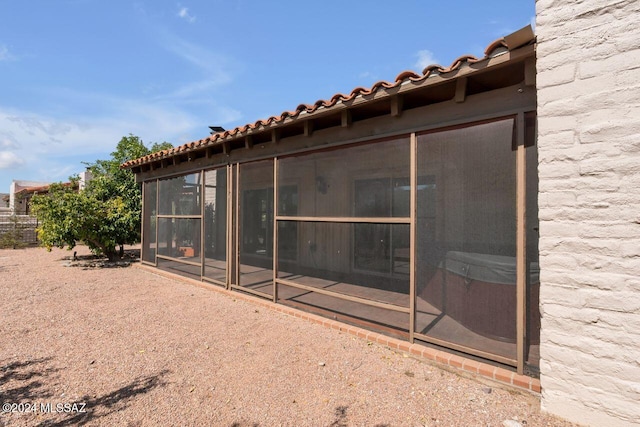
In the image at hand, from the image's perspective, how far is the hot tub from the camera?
2.65 metres

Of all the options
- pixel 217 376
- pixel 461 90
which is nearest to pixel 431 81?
pixel 461 90

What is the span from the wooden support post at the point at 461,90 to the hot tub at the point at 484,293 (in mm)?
1492

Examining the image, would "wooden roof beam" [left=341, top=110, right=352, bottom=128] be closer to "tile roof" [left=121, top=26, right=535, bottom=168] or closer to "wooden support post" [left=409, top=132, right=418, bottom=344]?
"tile roof" [left=121, top=26, right=535, bottom=168]

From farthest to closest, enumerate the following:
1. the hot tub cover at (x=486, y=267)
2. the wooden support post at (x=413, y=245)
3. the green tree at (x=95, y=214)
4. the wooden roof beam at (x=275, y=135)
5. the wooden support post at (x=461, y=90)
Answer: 1. the green tree at (x=95, y=214)
2. the wooden roof beam at (x=275, y=135)
3. the wooden support post at (x=413, y=245)
4. the wooden support post at (x=461, y=90)
5. the hot tub cover at (x=486, y=267)

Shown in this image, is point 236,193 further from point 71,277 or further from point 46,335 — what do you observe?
point 71,277

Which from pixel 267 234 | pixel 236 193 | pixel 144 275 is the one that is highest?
pixel 236 193

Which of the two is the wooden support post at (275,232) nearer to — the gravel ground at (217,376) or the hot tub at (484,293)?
the gravel ground at (217,376)

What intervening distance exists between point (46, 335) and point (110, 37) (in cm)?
581

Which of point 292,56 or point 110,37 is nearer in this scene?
point 110,37

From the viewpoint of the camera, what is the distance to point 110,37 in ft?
20.4

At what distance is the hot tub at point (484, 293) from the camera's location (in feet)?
8.69

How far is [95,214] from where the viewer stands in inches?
328

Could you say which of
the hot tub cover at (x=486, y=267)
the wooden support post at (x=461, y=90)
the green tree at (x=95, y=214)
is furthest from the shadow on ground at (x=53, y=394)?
the green tree at (x=95, y=214)

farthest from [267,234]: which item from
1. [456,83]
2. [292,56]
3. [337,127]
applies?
[292,56]
